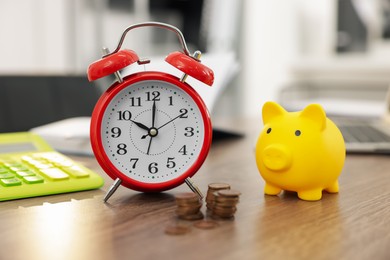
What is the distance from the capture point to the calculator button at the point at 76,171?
68 centimetres

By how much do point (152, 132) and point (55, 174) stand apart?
0.53ft

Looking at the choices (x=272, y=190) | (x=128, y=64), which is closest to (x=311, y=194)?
(x=272, y=190)

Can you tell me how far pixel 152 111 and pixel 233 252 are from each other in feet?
0.85

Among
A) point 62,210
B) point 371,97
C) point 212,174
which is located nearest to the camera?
point 62,210

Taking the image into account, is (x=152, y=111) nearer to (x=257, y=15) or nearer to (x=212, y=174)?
(x=212, y=174)

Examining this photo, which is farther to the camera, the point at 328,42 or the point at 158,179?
the point at 328,42

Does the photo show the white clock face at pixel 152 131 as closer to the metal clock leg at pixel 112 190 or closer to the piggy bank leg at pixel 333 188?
the metal clock leg at pixel 112 190

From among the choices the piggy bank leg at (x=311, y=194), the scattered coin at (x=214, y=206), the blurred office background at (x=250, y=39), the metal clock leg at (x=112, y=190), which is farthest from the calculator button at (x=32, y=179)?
the blurred office background at (x=250, y=39)

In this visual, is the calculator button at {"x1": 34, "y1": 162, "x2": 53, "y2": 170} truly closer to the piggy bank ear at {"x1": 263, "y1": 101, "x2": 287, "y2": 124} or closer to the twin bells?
the twin bells

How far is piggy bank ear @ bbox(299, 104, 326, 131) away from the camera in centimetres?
61

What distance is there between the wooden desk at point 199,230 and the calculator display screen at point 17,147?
0.20 metres

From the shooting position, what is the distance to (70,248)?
0.44 m

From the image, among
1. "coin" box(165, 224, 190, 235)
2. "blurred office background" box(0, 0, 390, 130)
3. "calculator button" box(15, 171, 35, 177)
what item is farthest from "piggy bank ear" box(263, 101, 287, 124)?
"blurred office background" box(0, 0, 390, 130)

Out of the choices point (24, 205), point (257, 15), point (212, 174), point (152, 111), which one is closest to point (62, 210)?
point (24, 205)
